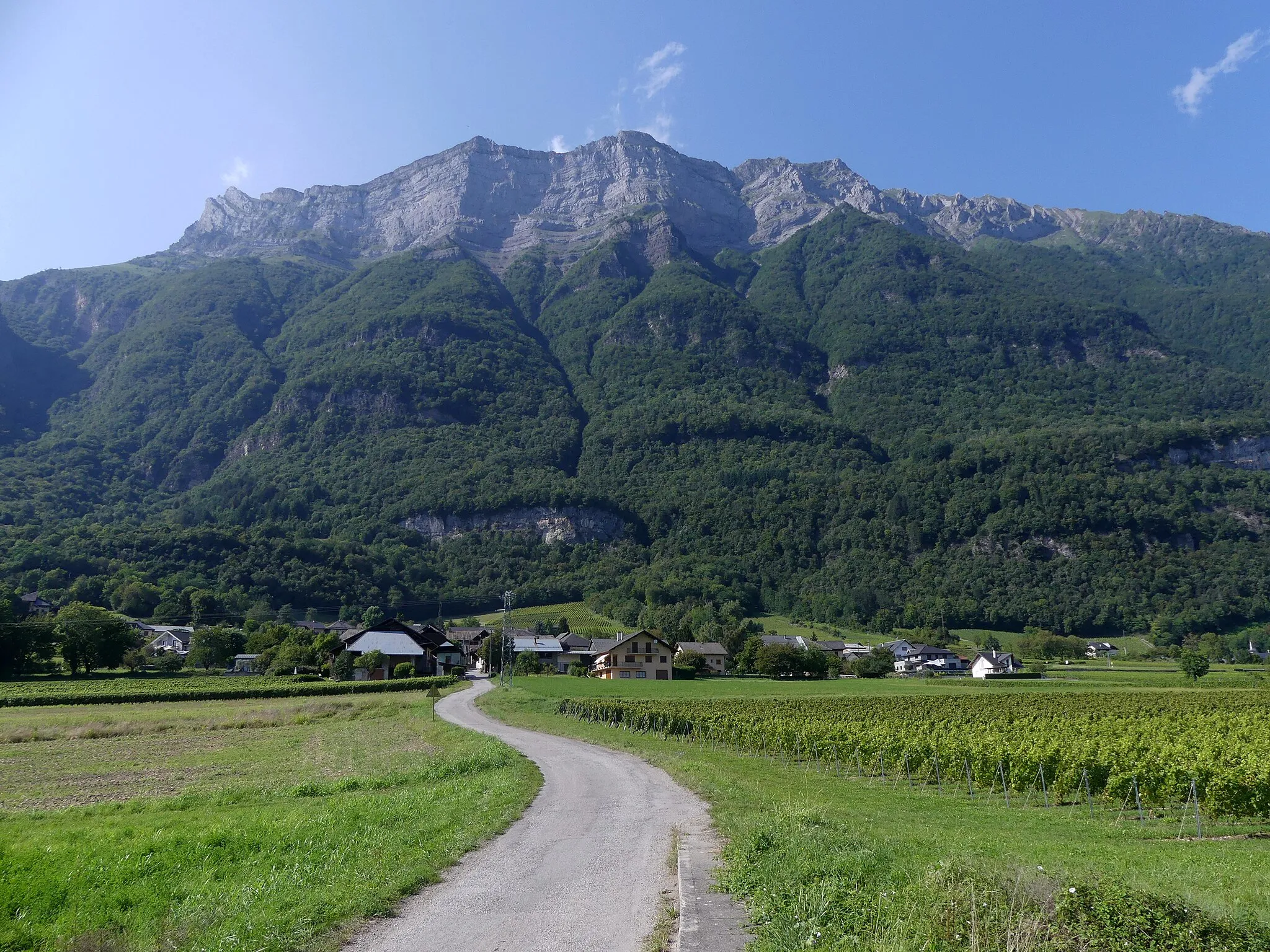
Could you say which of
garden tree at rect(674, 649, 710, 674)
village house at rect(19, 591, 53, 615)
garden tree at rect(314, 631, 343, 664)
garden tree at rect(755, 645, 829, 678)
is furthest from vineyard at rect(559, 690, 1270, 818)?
village house at rect(19, 591, 53, 615)

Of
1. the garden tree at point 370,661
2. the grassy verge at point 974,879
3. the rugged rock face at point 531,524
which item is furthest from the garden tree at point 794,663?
the rugged rock face at point 531,524

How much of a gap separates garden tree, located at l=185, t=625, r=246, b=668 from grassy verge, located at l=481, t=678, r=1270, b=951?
314 ft

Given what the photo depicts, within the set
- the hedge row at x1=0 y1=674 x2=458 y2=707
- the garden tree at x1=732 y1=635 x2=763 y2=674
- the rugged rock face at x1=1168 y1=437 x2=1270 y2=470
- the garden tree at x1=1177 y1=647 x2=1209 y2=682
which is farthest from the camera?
the rugged rock face at x1=1168 y1=437 x2=1270 y2=470

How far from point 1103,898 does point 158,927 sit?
424 inches

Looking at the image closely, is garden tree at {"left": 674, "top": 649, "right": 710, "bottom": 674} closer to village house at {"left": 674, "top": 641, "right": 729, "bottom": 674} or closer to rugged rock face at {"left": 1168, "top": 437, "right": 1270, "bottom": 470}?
village house at {"left": 674, "top": 641, "right": 729, "bottom": 674}

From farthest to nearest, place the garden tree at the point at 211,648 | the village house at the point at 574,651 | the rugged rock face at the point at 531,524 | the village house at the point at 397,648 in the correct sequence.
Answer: the rugged rock face at the point at 531,524, the village house at the point at 574,651, the garden tree at the point at 211,648, the village house at the point at 397,648

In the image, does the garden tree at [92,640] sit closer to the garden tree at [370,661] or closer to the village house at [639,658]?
the garden tree at [370,661]

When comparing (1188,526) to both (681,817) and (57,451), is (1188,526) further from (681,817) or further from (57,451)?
(57,451)

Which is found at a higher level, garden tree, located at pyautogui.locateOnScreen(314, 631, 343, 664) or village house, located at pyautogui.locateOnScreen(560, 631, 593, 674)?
garden tree, located at pyautogui.locateOnScreen(314, 631, 343, 664)

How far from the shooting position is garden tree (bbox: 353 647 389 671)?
89000 millimetres

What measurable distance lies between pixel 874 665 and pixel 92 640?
96213 millimetres

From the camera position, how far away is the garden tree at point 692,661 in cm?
10662

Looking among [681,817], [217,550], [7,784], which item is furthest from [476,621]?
[681,817]

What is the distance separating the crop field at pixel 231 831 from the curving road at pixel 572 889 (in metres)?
0.65
